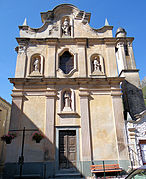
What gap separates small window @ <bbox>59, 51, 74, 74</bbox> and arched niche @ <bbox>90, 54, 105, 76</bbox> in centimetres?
161

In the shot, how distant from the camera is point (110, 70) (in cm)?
1320

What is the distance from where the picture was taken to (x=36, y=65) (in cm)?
1338

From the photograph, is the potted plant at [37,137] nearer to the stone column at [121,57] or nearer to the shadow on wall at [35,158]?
the shadow on wall at [35,158]

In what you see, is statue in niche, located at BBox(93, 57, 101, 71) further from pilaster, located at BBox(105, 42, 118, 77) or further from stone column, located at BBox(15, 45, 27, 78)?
stone column, located at BBox(15, 45, 27, 78)

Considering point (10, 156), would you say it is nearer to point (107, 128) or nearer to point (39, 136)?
point (39, 136)

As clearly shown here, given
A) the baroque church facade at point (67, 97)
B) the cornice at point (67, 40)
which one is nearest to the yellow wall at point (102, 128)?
the baroque church facade at point (67, 97)

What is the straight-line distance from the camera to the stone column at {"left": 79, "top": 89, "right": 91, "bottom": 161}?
1088cm

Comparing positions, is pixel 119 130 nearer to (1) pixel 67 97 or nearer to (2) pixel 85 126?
(2) pixel 85 126

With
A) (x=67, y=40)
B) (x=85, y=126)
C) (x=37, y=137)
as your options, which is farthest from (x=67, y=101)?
(x=67, y=40)

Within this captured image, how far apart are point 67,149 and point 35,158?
208 centimetres

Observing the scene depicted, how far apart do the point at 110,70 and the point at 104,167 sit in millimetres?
6871

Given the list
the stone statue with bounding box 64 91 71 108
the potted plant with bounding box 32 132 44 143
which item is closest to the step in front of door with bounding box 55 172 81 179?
the potted plant with bounding box 32 132 44 143

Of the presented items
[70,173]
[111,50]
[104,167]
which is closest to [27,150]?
[70,173]

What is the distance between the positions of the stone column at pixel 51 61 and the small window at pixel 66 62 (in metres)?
0.76
